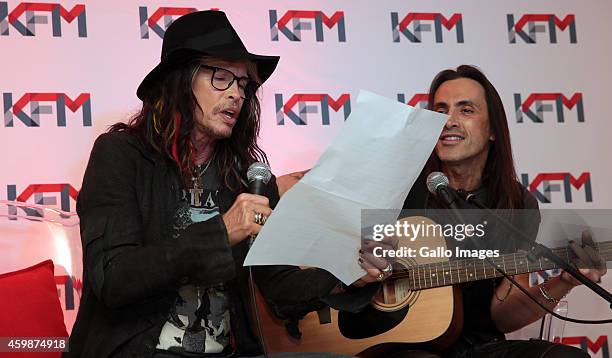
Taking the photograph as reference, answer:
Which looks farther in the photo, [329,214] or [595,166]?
[595,166]

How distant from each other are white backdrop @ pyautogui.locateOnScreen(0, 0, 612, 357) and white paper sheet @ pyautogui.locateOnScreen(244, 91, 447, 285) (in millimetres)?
1094

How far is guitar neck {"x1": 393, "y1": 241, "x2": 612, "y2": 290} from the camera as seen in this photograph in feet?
6.66

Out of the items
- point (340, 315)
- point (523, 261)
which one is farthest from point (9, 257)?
point (523, 261)

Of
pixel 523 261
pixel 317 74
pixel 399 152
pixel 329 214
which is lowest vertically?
pixel 523 261

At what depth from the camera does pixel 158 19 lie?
283 centimetres

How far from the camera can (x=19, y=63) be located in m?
2.67

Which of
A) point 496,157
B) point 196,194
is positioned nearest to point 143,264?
point 196,194

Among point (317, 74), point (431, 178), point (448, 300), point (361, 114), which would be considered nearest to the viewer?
point (361, 114)

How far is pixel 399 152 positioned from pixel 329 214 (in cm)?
18

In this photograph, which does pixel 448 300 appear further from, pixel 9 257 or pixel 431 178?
pixel 9 257

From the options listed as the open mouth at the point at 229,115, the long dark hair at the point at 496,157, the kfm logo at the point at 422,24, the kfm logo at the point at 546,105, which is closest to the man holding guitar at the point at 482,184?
the long dark hair at the point at 496,157

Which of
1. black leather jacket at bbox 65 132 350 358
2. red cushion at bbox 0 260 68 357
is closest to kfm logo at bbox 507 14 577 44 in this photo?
black leather jacket at bbox 65 132 350 358

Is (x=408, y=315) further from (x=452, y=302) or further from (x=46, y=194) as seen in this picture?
(x=46, y=194)

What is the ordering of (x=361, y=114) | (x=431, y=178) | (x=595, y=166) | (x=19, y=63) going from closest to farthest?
(x=361, y=114), (x=431, y=178), (x=19, y=63), (x=595, y=166)
